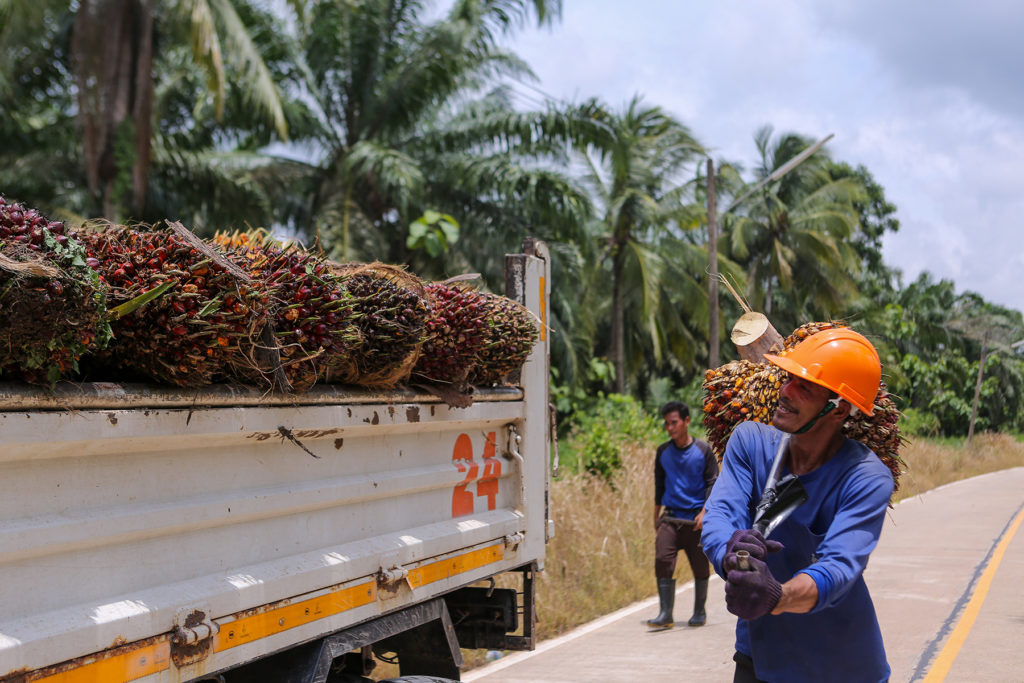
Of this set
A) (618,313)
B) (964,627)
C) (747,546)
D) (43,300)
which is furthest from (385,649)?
(618,313)

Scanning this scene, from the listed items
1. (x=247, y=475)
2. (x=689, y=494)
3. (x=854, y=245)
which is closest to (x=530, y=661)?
(x=689, y=494)

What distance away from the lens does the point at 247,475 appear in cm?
307

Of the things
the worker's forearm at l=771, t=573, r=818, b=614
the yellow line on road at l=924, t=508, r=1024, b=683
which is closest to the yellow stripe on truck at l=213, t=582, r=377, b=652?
the worker's forearm at l=771, t=573, r=818, b=614

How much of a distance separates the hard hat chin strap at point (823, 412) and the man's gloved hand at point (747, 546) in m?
0.43

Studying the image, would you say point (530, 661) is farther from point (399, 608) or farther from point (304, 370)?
point (304, 370)

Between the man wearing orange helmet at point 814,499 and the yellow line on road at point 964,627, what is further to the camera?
the yellow line on road at point 964,627

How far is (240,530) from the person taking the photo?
3051 millimetres

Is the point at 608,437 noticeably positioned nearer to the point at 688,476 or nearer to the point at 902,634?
the point at 688,476

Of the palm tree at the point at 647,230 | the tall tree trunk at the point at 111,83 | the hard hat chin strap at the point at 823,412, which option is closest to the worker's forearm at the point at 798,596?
the hard hat chin strap at the point at 823,412

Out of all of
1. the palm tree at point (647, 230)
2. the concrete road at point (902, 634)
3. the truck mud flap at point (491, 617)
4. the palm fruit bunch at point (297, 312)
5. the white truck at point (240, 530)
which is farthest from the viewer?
the palm tree at point (647, 230)

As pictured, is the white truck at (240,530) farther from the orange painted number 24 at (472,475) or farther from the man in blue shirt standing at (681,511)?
the man in blue shirt standing at (681,511)

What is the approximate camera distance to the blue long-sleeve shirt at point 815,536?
110 inches

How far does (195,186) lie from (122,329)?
17527mm

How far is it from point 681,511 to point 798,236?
24387 mm
